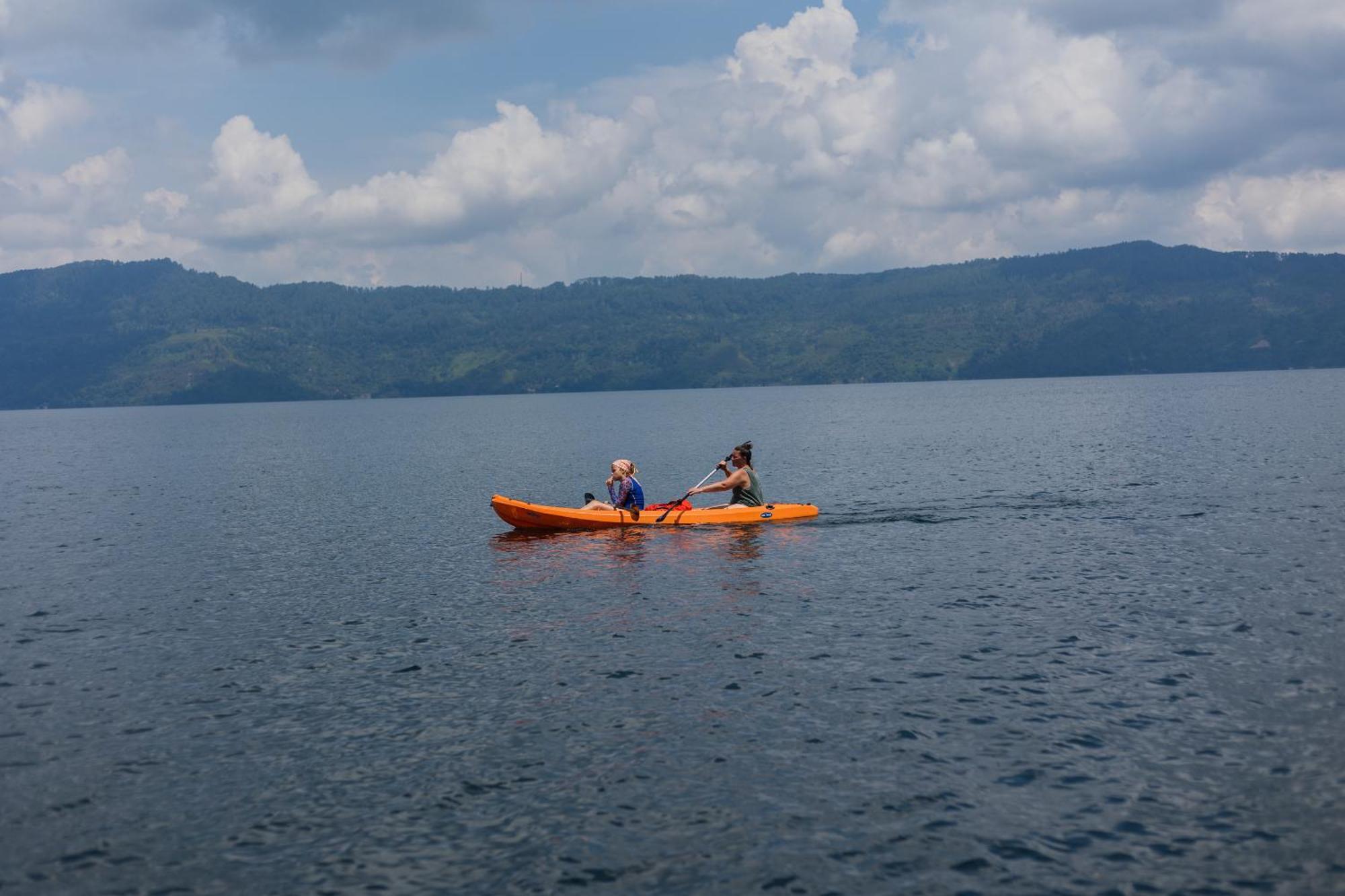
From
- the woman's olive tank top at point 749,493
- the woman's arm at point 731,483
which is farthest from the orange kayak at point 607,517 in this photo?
the woman's arm at point 731,483

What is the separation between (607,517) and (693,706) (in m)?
20.6

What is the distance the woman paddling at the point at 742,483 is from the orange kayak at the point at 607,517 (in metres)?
0.42

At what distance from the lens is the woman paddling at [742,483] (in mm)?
39938

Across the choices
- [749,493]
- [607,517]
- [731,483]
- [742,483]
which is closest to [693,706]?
[607,517]

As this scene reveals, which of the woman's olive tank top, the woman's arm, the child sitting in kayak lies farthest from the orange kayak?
the woman's arm

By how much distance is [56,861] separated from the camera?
13.0 m

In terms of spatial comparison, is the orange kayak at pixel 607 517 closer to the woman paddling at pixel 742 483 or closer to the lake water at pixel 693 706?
the woman paddling at pixel 742 483

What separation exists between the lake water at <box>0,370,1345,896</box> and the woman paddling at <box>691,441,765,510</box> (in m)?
1.74

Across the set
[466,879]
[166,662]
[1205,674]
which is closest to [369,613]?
[166,662]

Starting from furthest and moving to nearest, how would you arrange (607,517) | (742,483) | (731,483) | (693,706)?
(742,483) → (731,483) → (607,517) → (693,706)

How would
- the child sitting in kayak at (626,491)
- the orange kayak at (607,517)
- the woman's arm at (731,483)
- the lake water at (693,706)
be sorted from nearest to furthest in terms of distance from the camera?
the lake water at (693,706), the orange kayak at (607,517), the child sitting in kayak at (626,491), the woman's arm at (731,483)

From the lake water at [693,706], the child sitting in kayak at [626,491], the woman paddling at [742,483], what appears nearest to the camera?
the lake water at [693,706]

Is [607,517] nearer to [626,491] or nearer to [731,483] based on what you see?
[626,491]

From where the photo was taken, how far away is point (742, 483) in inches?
1585
